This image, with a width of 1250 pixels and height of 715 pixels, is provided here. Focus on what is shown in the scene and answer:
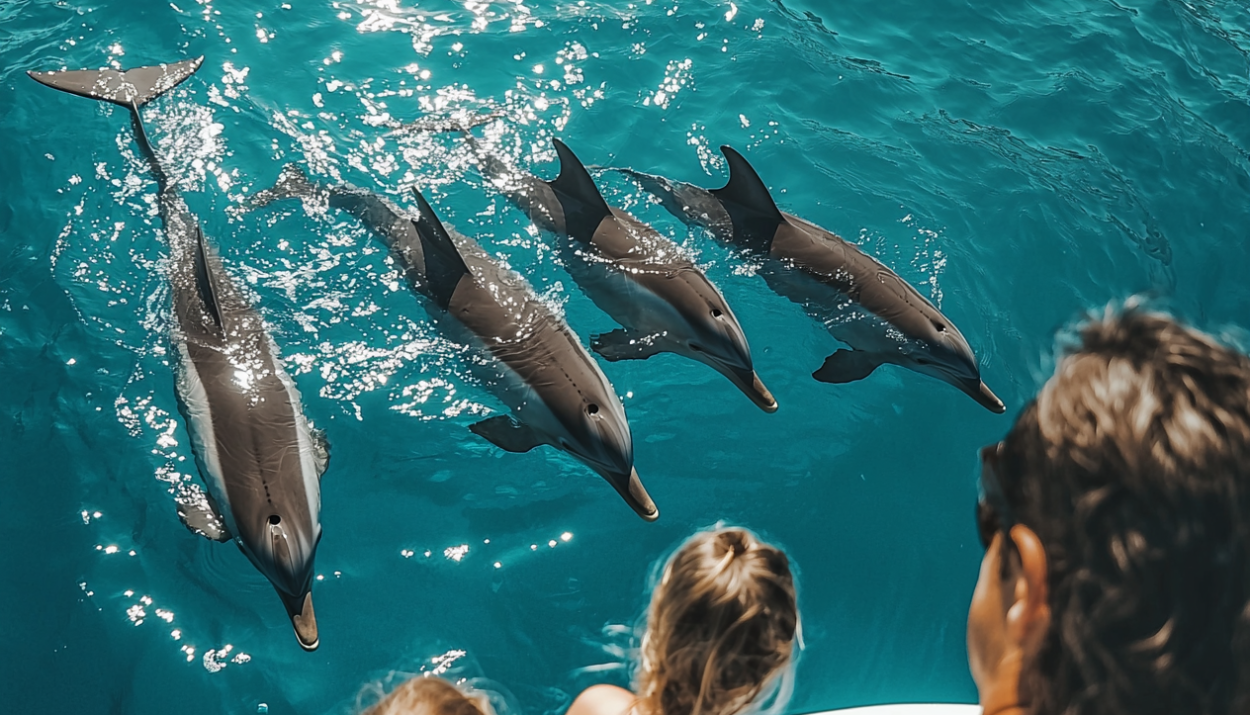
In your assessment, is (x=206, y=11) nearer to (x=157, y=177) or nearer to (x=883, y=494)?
(x=157, y=177)

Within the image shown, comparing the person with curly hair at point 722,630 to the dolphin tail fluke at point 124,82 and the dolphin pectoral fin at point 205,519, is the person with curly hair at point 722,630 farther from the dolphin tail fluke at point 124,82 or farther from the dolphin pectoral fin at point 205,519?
the dolphin tail fluke at point 124,82

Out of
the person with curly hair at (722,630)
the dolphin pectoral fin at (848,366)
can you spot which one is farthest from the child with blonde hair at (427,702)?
the dolphin pectoral fin at (848,366)

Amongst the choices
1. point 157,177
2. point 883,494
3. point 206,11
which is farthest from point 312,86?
point 883,494

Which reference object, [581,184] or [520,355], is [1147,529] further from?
[581,184]

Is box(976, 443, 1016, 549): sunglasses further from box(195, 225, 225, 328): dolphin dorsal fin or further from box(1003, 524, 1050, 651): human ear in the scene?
box(195, 225, 225, 328): dolphin dorsal fin

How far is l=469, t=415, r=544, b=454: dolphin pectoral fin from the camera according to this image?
5371 mm

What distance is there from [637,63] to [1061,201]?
14.1ft

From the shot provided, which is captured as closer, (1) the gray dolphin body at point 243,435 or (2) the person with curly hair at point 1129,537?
(2) the person with curly hair at point 1129,537

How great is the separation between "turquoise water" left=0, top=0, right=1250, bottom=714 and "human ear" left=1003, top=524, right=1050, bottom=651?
13.0 feet

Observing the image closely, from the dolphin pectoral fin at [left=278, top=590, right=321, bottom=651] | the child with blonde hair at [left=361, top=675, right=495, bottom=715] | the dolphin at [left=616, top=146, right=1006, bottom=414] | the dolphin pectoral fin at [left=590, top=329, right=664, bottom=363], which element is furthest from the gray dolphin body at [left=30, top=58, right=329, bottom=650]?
the dolphin at [left=616, top=146, right=1006, bottom=414]

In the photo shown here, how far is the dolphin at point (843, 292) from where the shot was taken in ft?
19.6

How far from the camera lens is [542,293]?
21.8 feet

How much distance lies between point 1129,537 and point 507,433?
4270 millimetres

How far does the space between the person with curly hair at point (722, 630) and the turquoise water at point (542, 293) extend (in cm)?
261
